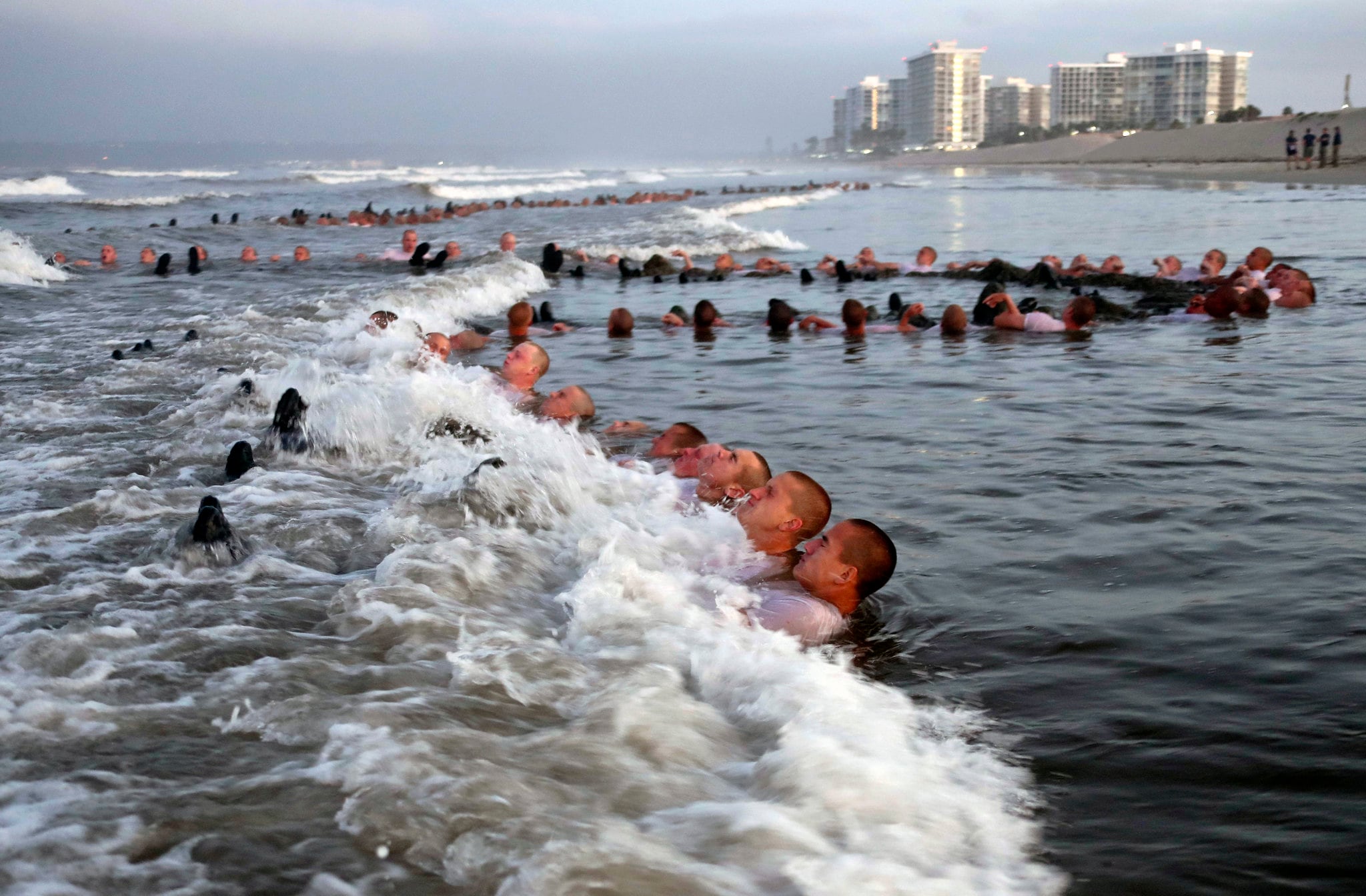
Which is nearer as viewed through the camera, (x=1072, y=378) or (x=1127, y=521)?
(x=1127, y=521)

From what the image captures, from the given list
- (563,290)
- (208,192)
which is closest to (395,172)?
(208,192)

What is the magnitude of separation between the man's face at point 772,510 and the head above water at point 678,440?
151 cm

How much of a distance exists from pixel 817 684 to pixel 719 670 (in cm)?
36

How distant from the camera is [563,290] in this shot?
18.5 metres

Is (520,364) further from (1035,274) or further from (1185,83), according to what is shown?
(1185,83)

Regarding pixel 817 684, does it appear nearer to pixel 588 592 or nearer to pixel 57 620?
pixel 588 592

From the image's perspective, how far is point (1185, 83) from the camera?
177500 millimetres

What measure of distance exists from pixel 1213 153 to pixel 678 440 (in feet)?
267

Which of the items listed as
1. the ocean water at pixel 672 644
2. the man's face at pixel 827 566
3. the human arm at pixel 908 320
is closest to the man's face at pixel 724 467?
the ocean water at pixel 672 644

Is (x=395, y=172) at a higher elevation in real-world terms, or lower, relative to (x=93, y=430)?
higher

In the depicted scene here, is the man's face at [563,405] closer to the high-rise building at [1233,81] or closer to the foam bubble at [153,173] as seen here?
the foam bubble at [153,173]

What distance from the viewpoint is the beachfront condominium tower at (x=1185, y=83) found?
175500mm

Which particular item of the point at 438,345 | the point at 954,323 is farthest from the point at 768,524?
the point at 954,323

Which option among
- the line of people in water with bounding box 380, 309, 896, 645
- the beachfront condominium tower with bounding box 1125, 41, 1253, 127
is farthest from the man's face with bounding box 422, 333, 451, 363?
the beachfront condominium tower with bounding box 1125, 41, 1253, 127
